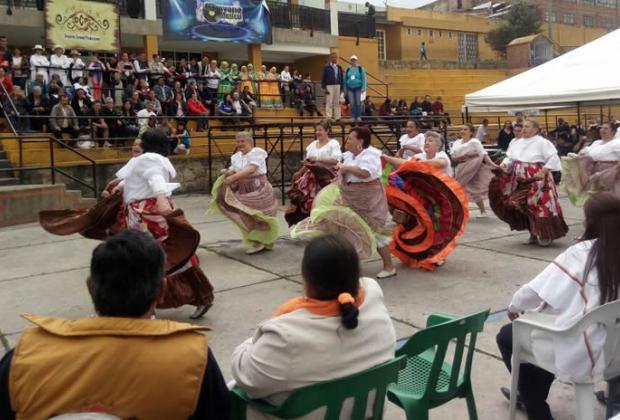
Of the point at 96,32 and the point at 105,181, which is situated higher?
the point at 96,32

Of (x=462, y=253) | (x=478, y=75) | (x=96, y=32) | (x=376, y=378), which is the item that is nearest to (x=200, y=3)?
(x=96, y=32)

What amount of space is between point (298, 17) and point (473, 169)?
53.0 feet

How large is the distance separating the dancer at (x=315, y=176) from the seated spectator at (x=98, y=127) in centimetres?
664

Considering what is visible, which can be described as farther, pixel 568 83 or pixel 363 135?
pixel 568 83

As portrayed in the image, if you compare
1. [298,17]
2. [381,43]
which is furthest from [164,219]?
[381,43]

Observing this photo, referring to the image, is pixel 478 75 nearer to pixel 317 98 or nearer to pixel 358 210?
pixel 317 98

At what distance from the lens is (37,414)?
1803 millimetres

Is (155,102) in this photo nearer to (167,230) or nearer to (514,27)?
(167,230)

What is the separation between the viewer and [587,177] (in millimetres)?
8180

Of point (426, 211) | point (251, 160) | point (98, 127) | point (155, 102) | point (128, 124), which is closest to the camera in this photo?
point (426, 211)

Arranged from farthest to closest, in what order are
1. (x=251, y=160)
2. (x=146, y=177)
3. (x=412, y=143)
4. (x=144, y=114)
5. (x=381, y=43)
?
(x=381, y=43)
(x=144, y=114)
(x=412, y=143)
(x=251, y=160)
(x=146, y=177)

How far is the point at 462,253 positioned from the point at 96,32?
13.4m


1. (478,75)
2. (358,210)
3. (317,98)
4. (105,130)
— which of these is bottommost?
(358,210)

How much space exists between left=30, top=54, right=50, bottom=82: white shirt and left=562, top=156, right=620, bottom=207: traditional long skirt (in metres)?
10.7
